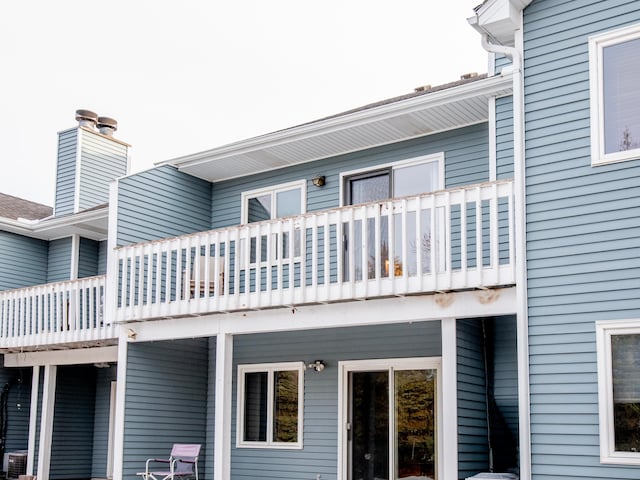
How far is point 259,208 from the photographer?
556 inches

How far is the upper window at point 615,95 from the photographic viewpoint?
8344 mm

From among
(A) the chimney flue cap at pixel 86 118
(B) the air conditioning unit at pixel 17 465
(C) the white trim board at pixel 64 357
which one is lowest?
(B) the air conditioning unit at pixel 17 465

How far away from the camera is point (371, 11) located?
2322cm

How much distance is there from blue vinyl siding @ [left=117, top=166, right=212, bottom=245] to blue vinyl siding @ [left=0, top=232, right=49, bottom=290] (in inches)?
196

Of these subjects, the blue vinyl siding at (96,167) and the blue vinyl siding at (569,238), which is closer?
the blue vinyl siding at (569,238)

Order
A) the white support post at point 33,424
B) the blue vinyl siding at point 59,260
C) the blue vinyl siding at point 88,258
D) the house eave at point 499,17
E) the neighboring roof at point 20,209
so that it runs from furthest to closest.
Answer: the neighboring roof at point 20,209
the blue vinyl siding at point 59,260
the blue vinyl siding at point 88,258
the white support post at point 33,424
the house eave at point 499,17

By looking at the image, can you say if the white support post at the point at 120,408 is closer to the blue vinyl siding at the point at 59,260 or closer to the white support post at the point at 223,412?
the white support post at the point at 223,412

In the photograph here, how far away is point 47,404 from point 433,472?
7.61 meters

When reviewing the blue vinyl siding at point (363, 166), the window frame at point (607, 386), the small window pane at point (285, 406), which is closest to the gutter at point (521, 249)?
the window frame at point (607, 386)

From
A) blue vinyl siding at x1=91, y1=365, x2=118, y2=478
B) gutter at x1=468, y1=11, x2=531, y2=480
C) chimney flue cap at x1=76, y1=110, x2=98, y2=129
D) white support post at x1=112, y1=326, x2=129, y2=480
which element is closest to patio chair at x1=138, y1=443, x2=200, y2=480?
white support post at x1=112, y1=326, x2=129, y2=480

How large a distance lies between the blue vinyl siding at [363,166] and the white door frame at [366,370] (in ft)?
8.02

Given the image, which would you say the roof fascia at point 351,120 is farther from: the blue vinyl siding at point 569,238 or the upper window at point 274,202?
the blue vinyl siding at point 569,238

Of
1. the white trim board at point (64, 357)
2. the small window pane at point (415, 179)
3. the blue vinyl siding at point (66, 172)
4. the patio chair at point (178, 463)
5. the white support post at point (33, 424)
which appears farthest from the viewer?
the blue vinyl siding at point (66, 172)

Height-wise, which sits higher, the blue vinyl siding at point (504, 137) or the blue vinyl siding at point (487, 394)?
the blue vinyl siding at point (504, 137)
